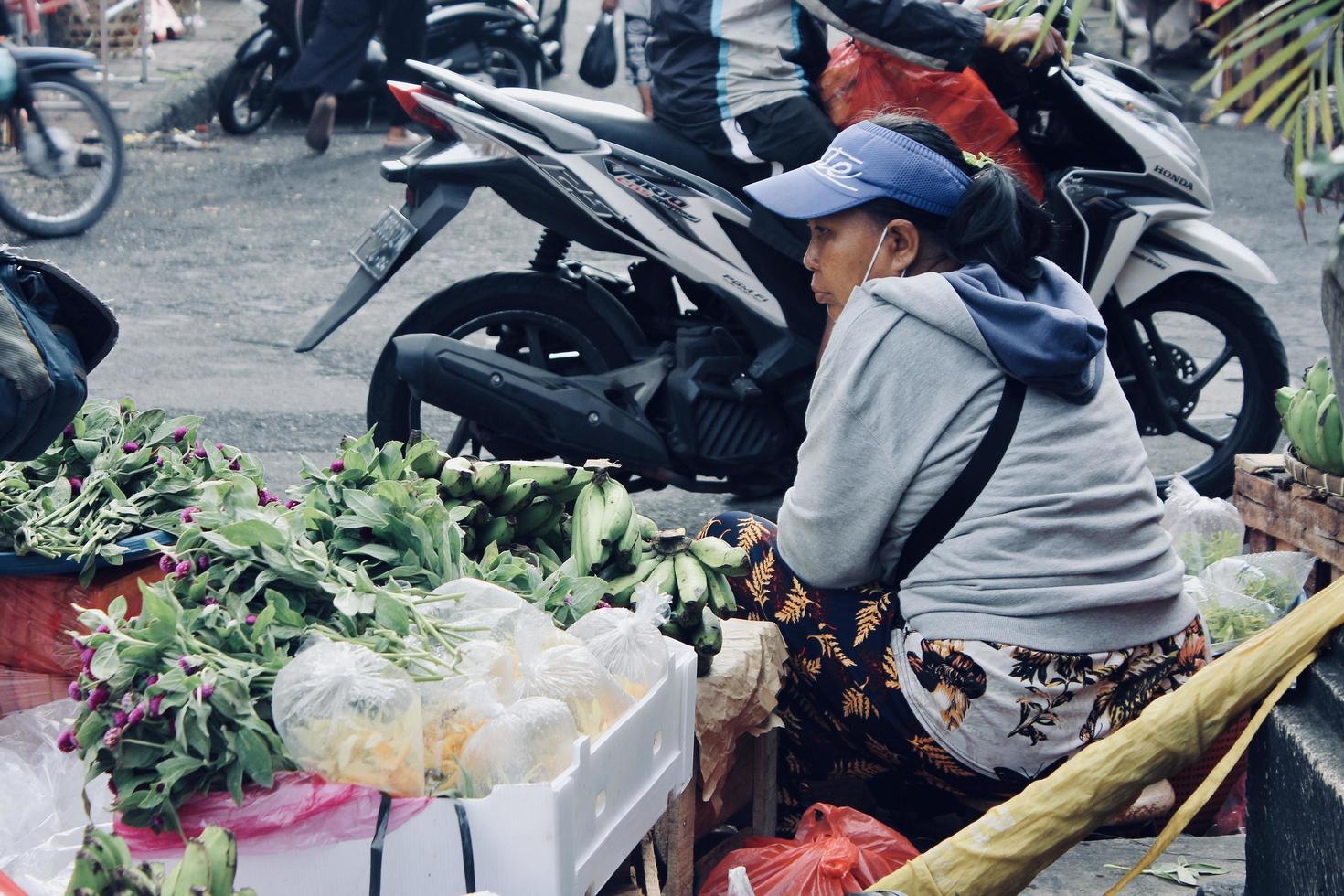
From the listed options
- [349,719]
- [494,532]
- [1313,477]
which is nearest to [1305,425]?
[1313,477]

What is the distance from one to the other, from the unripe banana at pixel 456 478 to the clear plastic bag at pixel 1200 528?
5.29 feet

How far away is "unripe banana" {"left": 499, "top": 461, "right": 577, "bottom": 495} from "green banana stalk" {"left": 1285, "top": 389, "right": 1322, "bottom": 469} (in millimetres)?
1582

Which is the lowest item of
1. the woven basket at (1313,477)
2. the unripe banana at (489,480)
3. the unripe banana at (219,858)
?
the woven basket at (1313,477)

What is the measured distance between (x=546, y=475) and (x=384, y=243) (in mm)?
1325

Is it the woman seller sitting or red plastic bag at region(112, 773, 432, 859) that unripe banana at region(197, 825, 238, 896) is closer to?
red plastic bag at region(112, 773, 432, 859)

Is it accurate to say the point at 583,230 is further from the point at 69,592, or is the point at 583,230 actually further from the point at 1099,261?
the point at 69,592

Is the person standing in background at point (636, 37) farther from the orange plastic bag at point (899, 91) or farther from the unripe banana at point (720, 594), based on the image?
the unripe banana at point (720, 594)

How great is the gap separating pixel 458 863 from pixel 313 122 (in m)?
8.61

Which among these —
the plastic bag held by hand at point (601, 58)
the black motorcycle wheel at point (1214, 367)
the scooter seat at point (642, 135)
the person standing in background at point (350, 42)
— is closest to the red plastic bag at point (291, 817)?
the scooter seat at point (642, 135)

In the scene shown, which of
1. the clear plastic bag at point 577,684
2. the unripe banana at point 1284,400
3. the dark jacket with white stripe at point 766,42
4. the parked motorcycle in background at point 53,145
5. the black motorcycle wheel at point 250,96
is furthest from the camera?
the black motorcycle wheel at point 250,96

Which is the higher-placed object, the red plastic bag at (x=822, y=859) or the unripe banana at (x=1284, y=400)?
the unripe banana at (x=1284, y=400)

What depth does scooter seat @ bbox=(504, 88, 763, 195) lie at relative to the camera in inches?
152

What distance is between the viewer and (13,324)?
228 cm

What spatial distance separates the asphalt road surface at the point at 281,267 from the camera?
539 centimetres
